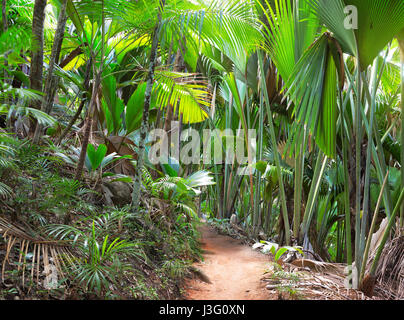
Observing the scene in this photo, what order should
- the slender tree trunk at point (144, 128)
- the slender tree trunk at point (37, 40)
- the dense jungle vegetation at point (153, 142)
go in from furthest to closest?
the slender tree trunk at point (144, 128) < the slender tree trunk at point (37, 40) < the dense jungle vegetation at point (153, 142)

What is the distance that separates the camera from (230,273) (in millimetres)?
2910

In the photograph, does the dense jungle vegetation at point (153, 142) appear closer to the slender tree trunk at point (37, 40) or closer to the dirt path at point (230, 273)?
the slender tree trunk at point (37, 40)

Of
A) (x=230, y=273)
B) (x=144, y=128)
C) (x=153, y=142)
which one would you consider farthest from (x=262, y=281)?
(x=153, y=142)

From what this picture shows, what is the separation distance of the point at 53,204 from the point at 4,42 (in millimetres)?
1028

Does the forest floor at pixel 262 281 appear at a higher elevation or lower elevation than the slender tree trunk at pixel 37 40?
lower

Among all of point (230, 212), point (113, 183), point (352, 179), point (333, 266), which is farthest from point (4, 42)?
point (230, 212)

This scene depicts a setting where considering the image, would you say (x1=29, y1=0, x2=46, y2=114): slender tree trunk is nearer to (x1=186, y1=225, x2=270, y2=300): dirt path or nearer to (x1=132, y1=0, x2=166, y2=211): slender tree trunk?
(x1=132, y1=0, x2=166, y2=211): slender tree trunk

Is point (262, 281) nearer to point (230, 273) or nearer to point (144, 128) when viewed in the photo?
point (230, 273)

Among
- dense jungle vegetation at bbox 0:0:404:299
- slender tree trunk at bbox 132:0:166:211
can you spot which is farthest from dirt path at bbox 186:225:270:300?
slender tree trunk at bbox 132:0:166:211

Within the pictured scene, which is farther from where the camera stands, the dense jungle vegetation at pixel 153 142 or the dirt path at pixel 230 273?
the dirt path at pixel 230 273

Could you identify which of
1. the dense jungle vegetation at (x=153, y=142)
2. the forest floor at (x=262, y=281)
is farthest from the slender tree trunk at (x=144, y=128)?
the forest floor at (x=262, y=281)

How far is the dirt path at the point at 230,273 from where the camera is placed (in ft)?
7.62

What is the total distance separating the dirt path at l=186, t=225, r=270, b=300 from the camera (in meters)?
2.32

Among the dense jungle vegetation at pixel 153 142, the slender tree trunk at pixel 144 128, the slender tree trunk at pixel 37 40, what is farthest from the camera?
the slender tree trunk at pixel 144 128
